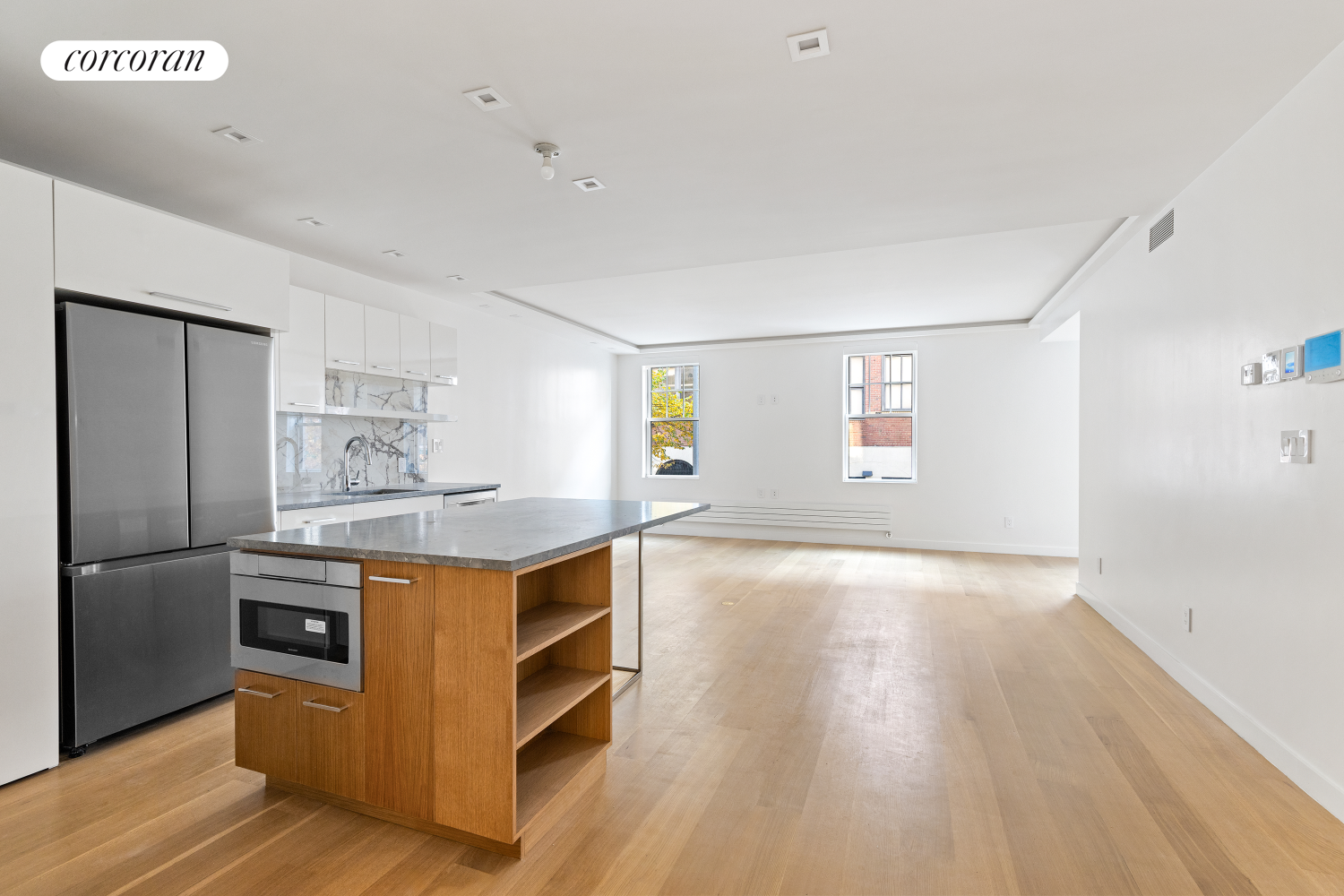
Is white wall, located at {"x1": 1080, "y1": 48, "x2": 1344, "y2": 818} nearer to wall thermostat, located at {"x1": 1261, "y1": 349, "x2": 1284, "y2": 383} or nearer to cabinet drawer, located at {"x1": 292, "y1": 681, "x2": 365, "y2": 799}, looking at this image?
wall thermostat, located at {"x1": 1261, "y1": 349, "x2": 1284, "y2": 383}

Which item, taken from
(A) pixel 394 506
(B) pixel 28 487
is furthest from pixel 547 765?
(A) pixel 394 506

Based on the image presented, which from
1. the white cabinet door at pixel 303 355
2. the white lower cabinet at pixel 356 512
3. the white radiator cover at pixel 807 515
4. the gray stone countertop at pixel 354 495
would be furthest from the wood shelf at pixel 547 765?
the white radiator cover at pixel 807 515

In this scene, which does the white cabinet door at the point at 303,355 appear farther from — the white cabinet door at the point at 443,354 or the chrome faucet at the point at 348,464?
the white cabinet door at the point at 443,354

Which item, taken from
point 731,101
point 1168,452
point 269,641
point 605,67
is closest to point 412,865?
point 269,641

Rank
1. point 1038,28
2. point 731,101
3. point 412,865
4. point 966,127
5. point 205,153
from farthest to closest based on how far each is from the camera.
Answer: point 205,153
point 966,127
point 731,101
point 1038,28
point 412,865

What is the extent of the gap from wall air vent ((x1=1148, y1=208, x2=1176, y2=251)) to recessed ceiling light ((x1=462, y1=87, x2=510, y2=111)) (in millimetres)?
3461

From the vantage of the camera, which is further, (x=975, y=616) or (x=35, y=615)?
(x=975, y=616)

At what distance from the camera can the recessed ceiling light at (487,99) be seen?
2.33m

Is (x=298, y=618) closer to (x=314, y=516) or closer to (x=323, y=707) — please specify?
(x=323, y=707)

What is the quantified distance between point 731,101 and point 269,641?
2.53 m

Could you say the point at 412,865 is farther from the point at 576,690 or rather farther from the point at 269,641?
the point at 269,641

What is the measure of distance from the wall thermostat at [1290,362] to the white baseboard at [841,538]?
5286mm

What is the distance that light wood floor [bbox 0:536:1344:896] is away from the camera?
1.77 meters

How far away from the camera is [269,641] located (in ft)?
6.90
